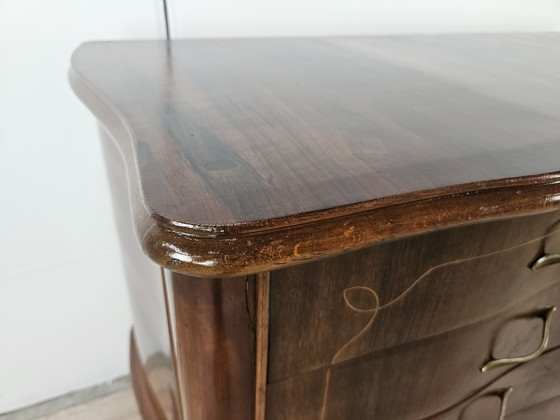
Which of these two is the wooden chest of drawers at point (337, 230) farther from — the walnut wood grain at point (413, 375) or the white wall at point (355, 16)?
the white wall at point (355, 16)

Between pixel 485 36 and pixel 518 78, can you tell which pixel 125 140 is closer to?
pixel 518 78

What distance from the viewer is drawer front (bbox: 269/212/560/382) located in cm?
35

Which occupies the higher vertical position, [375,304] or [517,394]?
[375,304]

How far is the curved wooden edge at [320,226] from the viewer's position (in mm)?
263

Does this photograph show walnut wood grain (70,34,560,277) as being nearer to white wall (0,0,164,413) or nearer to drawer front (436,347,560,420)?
white wall (0,0,164,413)

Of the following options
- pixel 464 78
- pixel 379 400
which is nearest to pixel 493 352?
pixel 379 400

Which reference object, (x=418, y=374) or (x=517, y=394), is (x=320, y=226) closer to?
(x=418, y=374)

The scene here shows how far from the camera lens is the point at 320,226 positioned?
0.28 metres

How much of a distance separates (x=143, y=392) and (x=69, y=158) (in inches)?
14.9

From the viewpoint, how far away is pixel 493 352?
1.64ft

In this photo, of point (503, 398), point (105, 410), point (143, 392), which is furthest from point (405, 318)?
point (105, 410)

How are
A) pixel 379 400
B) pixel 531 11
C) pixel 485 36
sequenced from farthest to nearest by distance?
1. pixel 531 11
2. pixel 485 36
3. pixel 379 400

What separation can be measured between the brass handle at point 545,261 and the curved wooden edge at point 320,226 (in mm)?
102

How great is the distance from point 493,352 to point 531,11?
0.83 meters
